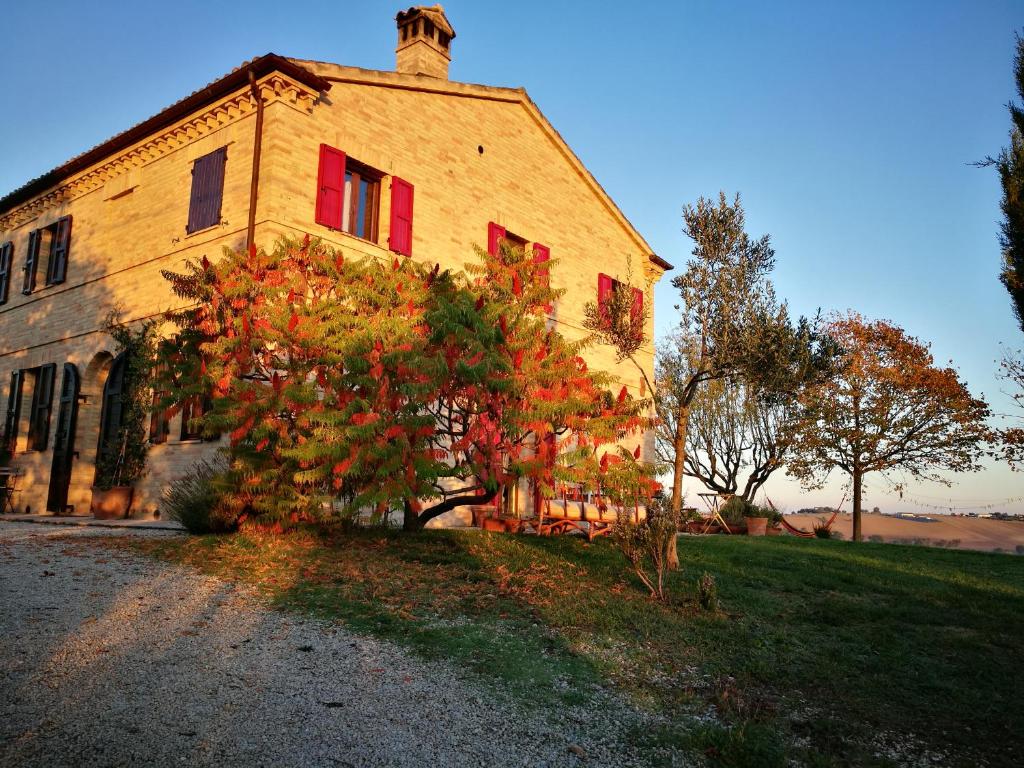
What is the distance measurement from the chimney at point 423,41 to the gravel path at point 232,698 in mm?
13586

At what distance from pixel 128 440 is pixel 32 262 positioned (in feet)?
24.4

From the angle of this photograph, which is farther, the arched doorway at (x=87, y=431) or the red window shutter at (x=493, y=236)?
the red window shutter at (x=493, y=236)

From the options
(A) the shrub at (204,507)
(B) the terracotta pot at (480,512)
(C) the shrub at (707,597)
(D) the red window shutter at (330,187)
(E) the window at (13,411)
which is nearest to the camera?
(C) the shrub at (707,597)

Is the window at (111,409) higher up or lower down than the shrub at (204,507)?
higher up

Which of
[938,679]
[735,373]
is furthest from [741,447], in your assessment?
[938,679]

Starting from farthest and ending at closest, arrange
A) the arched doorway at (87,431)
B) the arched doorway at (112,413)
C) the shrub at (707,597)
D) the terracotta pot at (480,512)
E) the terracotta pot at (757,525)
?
the terracotta pot at (757,525), the arched doorway at (87,431), the arched doorway at (112,413), the terracotta pot at (480,512), the shrub at (707,597)

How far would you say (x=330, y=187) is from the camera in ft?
41.0

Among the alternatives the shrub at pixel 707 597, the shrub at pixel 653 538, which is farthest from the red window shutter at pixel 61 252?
the shrub at pixel 707 597

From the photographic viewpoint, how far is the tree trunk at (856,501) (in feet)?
66.6

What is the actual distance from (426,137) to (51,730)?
13122 mm

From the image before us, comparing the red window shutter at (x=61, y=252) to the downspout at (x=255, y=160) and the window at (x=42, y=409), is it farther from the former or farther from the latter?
the downspout at (x=255, y=160)

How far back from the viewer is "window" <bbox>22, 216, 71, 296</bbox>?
16125 millimetres

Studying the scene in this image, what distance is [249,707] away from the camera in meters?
3.81

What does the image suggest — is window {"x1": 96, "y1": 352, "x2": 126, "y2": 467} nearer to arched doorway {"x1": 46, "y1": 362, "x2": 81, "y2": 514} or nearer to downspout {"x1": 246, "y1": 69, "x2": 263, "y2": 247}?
arched doorway {"x1": 46, "y1": 362, "x2": 81, "y2": 514}
